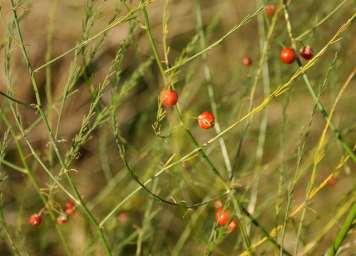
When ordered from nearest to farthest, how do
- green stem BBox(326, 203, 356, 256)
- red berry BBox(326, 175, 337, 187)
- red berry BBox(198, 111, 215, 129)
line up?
green stem BBox(326, 203, 356, 256)
red berry BBox(198, 111, 215, 129)
red berry BBox(326, 175, 337, 187)

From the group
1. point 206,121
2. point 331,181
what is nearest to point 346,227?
point 206,121

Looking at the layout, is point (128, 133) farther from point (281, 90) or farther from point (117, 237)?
Result: point (281, 90)

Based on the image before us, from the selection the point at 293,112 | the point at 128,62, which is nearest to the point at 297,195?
the point at 293,112

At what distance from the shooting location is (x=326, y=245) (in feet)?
11.3

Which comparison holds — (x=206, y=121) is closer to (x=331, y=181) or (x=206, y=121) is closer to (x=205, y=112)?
(x=205, y=112)

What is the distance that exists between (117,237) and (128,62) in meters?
1.34

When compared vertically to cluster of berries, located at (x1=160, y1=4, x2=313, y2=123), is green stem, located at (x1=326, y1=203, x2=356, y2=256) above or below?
below

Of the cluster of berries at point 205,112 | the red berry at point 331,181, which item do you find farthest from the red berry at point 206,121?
the red berry at point 331,181

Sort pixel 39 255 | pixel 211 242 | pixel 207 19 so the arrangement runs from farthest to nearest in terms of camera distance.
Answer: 1. pixel 207 19
2. pixel 39 255
3. pixel 211 242

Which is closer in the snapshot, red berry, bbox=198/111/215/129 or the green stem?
the green stem

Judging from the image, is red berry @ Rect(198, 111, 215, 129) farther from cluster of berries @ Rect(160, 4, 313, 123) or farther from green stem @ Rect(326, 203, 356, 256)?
green stem @ Rect(326, 203, 356, 256)

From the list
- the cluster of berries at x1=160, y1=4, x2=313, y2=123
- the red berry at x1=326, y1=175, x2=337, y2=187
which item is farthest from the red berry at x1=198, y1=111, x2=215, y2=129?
the red berry at x1=326, y1=175, x2=337, y2=187

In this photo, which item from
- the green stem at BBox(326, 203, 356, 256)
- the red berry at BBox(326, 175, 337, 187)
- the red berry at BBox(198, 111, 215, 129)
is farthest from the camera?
the red berry at BBox(326, 175, 337, 187)

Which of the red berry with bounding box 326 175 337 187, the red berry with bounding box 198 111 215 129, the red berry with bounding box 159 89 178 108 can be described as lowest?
the red berry with bounding box 326 175 337 187
